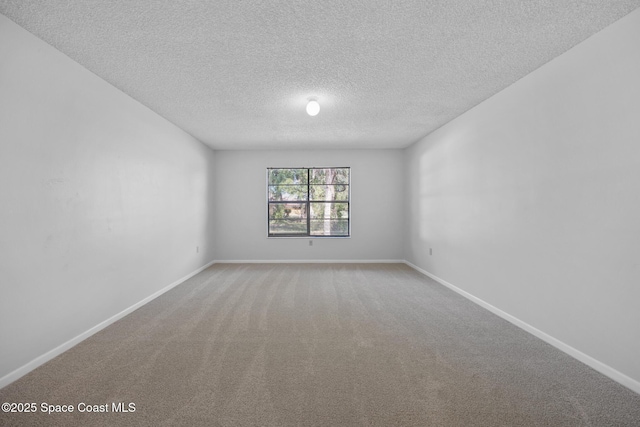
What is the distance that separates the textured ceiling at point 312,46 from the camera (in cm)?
190

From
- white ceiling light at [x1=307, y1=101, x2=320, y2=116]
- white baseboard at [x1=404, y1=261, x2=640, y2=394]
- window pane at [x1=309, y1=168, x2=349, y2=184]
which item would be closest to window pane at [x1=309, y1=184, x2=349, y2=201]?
window pane at [x1=309, y1=168, x2=349, y2=184]

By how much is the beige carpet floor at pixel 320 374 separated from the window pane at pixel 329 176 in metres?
3.54

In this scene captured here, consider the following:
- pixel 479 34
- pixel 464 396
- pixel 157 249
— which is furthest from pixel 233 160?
pixel 464 396

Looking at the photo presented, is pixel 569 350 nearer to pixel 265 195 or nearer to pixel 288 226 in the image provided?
pixel 288 226

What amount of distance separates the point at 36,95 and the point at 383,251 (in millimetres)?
5737

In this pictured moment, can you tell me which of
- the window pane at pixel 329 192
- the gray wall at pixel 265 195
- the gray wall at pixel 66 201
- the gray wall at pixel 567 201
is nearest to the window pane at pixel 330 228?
the gray wall at pixel 265 195

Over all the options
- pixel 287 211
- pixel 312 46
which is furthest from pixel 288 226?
pixel 312 46

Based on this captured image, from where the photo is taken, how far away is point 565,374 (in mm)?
2074

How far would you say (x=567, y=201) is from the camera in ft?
7.93

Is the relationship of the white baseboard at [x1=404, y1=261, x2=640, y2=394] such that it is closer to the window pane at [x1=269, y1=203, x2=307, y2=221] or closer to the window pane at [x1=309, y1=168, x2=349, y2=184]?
the window pane at [x1=309, y1=168, x2=349, y2=184]

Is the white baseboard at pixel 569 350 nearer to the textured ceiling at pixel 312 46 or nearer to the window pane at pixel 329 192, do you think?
the textured ceiling at pixel 312 46

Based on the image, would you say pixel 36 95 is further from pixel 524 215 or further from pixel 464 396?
pixel 524 215

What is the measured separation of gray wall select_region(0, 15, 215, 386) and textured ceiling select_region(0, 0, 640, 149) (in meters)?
0.27

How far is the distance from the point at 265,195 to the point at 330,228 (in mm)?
1579
